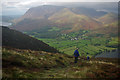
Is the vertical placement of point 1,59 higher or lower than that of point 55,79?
higher

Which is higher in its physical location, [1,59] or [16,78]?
[1,59]

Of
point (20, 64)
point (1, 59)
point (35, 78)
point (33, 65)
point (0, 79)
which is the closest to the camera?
point (0, 79)

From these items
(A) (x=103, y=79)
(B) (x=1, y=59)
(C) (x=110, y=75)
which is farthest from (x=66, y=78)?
(B) (x=1, y=59)

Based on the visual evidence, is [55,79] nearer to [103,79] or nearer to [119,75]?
[103,79]

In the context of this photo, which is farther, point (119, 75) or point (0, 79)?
point (119, 75)

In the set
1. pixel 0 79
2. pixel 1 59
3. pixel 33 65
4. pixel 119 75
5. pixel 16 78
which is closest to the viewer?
pixel 0 79

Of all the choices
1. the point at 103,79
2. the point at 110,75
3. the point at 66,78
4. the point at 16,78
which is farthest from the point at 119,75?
the point at 16,78

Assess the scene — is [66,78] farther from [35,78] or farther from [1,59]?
[1,59]

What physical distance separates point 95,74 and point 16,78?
36.7ft

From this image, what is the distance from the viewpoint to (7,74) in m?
12.9

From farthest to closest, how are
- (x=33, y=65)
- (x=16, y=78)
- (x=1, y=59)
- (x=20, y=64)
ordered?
(x=33, y=65), (x=20, y=64), (x=1, y=59), (x=16, y=78)

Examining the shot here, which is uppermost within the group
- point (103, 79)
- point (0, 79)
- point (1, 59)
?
point (1, 59)

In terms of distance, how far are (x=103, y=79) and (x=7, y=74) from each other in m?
12.8

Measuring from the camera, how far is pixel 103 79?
1411 cm
